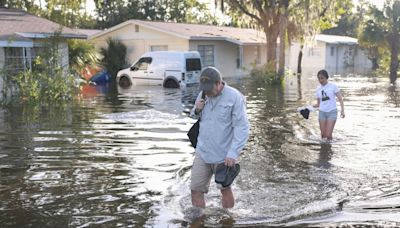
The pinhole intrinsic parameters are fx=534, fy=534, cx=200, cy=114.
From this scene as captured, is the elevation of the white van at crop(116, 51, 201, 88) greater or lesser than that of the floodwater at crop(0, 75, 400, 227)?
greater

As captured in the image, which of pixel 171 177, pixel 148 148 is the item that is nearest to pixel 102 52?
pixel 148 148

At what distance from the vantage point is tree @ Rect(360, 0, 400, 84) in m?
34.1

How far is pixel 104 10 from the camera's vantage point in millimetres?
58906

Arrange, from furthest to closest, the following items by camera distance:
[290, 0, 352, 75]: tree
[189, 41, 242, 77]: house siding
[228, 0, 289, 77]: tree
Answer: [189, 41, 242, 77]: house siding
[228, 0, 289, 77]: tree
[290, 0, 352, 75]: tree

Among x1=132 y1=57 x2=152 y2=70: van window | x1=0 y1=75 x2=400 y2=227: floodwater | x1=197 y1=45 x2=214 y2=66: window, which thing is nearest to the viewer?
x1=0 y1=75 x2=400 y2=227: floodwater

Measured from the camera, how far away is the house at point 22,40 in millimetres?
19250

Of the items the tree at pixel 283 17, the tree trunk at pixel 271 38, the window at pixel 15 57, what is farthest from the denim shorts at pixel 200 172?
the tree trunk at pixel 271 38

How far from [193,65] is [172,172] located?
59.5 ft

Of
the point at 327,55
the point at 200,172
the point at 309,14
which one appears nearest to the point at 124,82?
the point at 309,14

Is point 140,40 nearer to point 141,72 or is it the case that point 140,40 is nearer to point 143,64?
point 143,64

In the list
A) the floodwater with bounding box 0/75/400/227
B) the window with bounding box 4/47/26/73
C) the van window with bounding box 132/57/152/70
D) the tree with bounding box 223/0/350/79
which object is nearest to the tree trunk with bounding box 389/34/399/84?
the tree with bounding box 223/0/350/79

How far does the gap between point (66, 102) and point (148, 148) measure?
878 centimetres

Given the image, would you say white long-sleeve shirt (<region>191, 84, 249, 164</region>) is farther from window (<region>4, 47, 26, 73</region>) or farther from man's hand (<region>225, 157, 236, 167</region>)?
window (<region>4, 47, 26, 73</region>)

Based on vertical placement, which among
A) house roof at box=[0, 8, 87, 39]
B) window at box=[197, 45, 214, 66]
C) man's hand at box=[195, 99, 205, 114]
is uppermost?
house roof at box=[0, 8, 87, 39]
